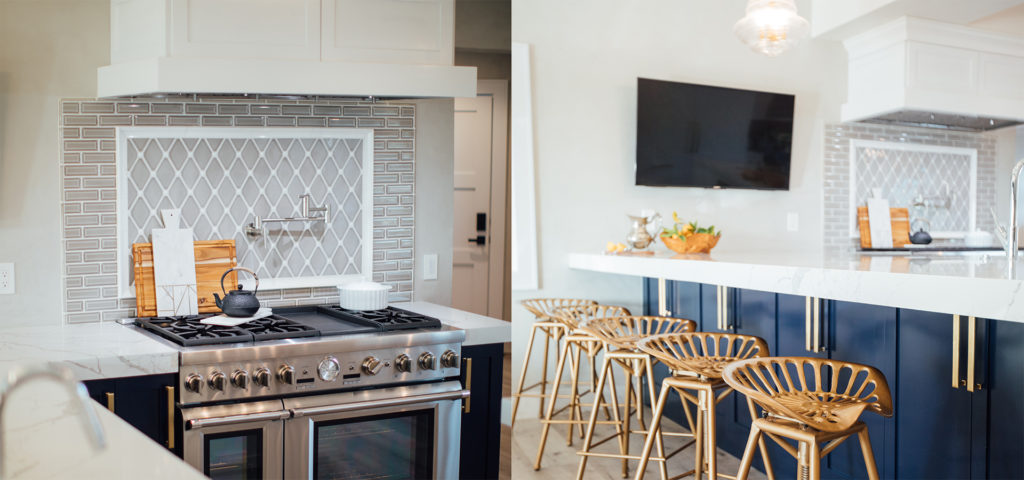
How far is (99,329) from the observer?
2209mm

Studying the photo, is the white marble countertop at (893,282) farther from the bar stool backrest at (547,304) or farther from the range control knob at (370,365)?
the range control knob at (370,365)

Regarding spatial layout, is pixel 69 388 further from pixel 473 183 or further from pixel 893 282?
pixel 893 282

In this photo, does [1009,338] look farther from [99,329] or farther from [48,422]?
[99,329]

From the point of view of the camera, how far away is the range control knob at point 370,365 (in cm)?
216

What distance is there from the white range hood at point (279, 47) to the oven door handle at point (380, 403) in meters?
0.91

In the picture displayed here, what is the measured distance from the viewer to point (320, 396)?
212cm

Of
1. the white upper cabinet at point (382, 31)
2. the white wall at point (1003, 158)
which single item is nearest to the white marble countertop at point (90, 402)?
the white upper cabinet at point (382, 31)

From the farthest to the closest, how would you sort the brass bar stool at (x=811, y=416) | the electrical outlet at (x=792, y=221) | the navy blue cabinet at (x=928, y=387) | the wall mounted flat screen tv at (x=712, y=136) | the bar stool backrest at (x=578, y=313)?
the electrical outlet at (x=792, y=221), the wall mounted flat screen tv at (x=712, y=136), the bar stool backrest at (x=578, y=313), the navy blue cabinet at (x=928, y=387), the brass bar stool at (x=811, y=416)

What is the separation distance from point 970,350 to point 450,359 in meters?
1.47

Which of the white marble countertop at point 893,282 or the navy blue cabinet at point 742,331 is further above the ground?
the white marble countertop at point 893,282

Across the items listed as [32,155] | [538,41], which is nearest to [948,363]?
[538,41]

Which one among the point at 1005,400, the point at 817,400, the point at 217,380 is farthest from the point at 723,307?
the point at 217,380

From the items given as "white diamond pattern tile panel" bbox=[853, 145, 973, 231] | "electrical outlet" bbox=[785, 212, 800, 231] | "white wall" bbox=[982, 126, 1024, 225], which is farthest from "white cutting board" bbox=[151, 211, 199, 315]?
"white wall" bbox=[982, 126, 1024, 225]

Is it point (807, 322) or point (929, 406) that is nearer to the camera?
point (929, 406)
